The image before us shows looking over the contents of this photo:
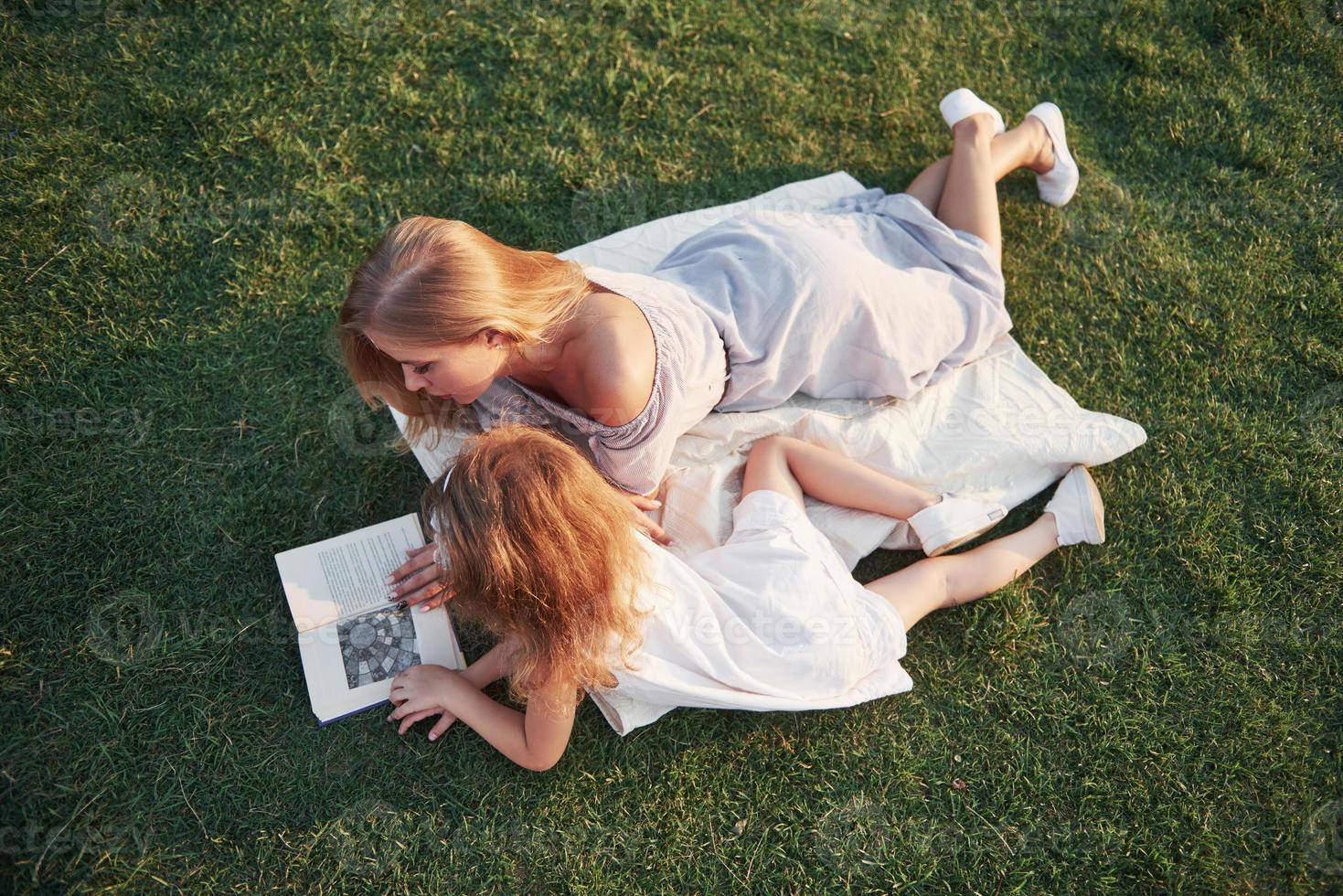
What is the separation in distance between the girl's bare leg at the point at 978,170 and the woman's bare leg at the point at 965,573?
3.54 ft

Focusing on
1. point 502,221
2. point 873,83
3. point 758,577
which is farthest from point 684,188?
point 758,577

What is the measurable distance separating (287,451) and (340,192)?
1171mm

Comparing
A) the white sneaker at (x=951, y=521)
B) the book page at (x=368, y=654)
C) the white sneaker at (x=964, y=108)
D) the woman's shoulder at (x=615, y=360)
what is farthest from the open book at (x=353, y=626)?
the white sneaker at (x=964, y=108)

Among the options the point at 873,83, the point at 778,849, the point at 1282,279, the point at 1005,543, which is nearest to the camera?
the point at 778,849

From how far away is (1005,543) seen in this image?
2.98m

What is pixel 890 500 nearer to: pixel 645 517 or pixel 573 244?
pixel 645 517

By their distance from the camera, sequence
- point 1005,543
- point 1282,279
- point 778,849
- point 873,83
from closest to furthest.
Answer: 1. point 778,849
2. point 1005,543
3. point 1282,279
4. point 873,83

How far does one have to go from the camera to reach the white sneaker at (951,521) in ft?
9.23

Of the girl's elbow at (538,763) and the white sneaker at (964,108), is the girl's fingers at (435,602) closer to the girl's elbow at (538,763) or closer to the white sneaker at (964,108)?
the girl's elbow at (538,763)

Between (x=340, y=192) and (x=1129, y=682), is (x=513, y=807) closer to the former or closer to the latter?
(x=1129, y=682)

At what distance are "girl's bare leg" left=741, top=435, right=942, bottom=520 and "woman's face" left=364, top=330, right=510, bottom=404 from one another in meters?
0.95

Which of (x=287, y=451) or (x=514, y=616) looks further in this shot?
(x=287, y=451)

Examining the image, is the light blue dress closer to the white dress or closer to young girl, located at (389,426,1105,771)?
young girl, located at (389,426,1105,771)

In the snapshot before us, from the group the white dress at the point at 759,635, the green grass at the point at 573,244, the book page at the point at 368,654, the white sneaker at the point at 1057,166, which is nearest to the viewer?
the white dress at the point at 759,635
